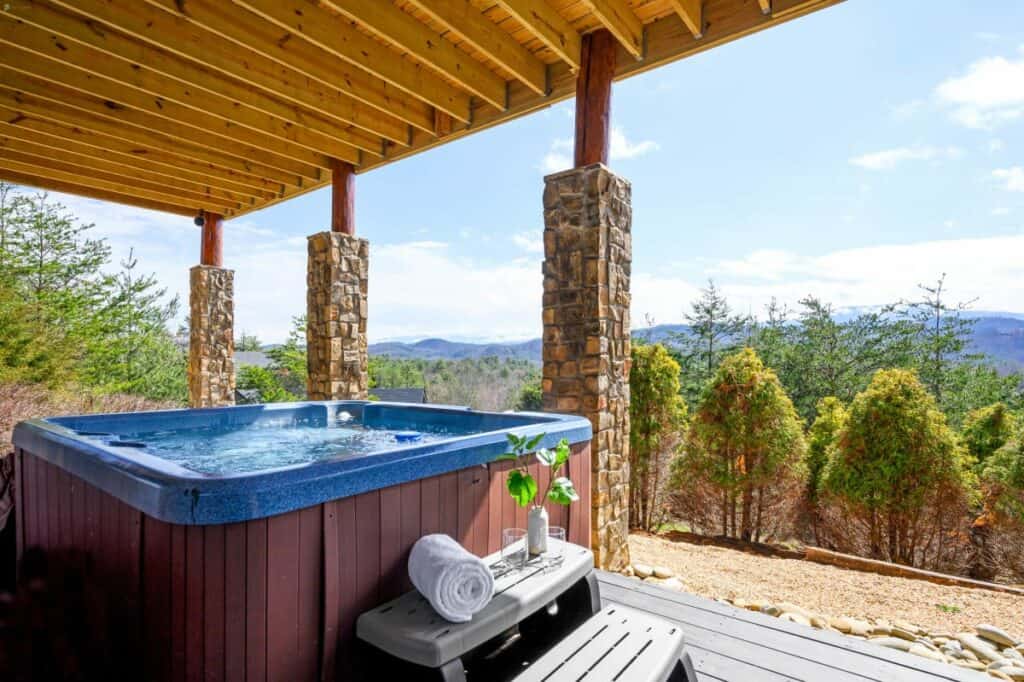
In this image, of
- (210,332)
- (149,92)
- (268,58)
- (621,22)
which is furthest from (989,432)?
(210,332)

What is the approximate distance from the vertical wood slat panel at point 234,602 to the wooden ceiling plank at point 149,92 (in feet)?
12.3

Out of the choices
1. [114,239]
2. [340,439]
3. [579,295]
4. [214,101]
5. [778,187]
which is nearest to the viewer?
[579,295]

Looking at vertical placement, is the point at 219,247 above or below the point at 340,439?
above

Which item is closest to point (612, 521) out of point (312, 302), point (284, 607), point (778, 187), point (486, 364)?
point (284, 607)

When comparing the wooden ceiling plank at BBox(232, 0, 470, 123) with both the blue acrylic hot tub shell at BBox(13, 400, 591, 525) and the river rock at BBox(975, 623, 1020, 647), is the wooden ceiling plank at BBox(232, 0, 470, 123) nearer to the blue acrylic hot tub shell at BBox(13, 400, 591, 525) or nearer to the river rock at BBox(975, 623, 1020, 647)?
the blue acrylic hot tub shell at BBox(13, 400, 591, 525)

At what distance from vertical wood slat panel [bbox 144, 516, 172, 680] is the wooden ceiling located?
2.69m

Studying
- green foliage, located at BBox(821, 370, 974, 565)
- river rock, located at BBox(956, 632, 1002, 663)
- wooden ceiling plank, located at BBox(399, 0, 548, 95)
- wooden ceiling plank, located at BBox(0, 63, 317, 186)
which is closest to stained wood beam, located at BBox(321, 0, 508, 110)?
wooden ceiling plank, located at BBox(399, 0, 548, 95)

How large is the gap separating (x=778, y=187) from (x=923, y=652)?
12.2 meters

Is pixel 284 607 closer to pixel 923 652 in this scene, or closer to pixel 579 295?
pixel 579 295

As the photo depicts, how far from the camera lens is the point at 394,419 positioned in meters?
4.04

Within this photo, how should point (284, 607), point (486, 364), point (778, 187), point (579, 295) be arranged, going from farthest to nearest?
point (486, 364) < point (778, 187) < point (579, 295) < point (284, 607)

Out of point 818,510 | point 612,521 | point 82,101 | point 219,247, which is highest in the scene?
point 82,101

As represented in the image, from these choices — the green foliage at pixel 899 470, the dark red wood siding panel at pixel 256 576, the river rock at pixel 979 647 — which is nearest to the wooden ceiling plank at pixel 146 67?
the dark red wood siding panel at pixel 256 576

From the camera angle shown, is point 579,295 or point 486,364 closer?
point 579,295
